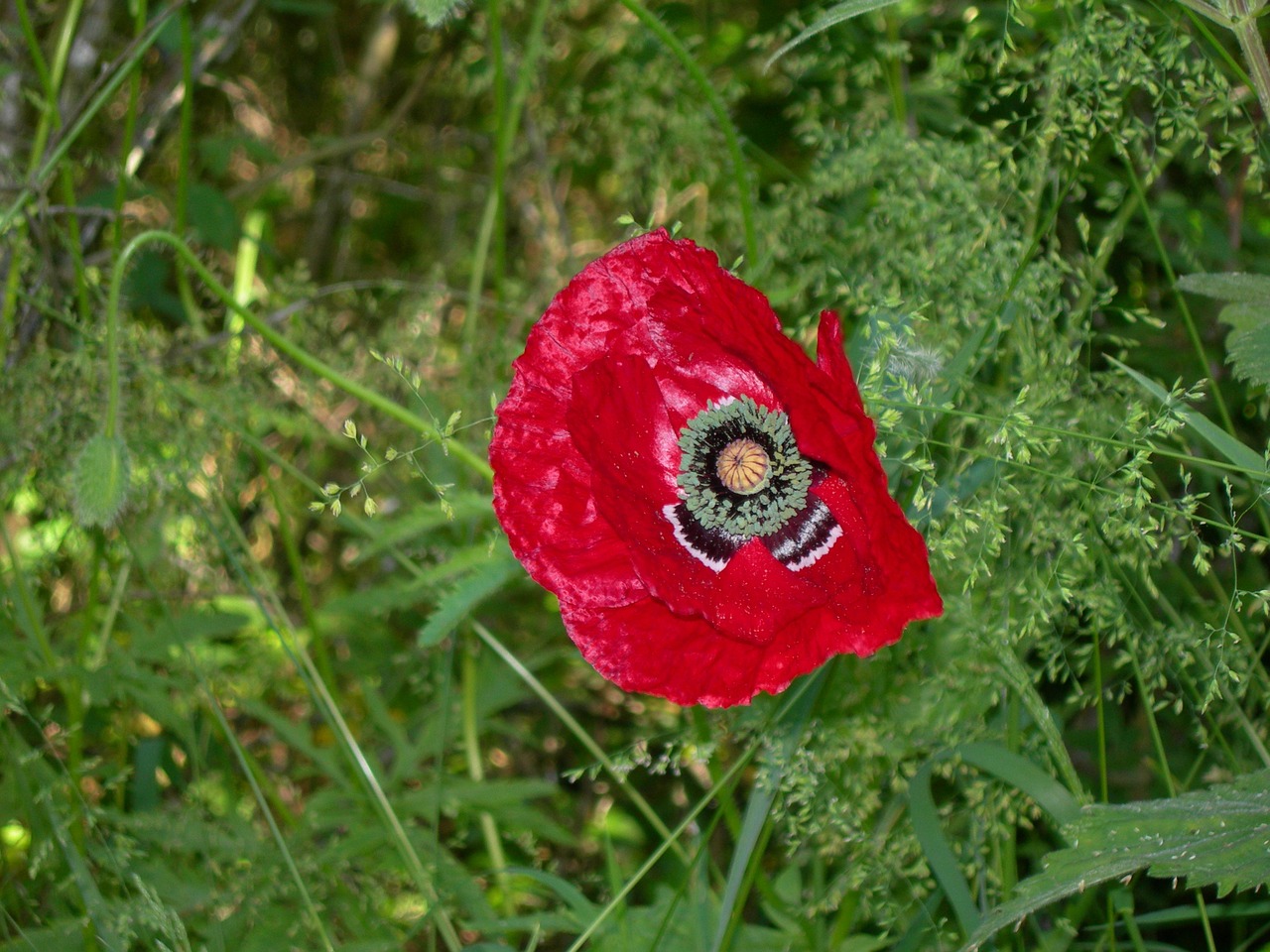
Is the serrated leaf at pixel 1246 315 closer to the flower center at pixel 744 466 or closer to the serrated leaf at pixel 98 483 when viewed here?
the flower center at pixel 744 466

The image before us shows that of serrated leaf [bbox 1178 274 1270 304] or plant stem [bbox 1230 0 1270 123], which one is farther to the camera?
serrated leaf [bbox 1178 274 1270 304]

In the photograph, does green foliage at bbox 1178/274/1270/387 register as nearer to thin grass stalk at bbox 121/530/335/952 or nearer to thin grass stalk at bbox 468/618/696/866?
thin grass stalk at bbox 468/618/696/866

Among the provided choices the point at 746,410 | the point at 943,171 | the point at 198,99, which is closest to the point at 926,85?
the point at 943,171

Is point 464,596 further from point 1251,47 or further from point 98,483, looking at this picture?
point 1251,47

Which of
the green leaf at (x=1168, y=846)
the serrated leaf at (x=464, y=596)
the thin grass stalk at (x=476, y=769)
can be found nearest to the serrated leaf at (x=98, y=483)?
the serrated leaf at (x=464, y=596)

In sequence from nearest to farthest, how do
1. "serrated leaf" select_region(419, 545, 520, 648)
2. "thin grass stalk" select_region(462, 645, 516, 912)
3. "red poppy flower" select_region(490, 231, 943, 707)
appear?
"red poppy flower" select_region(490, 231, 943, 707)
"serrated leaf" select_region(419, 545, 520, 648)
"thin grass stalk" select_region(462, 645, 516, 912)

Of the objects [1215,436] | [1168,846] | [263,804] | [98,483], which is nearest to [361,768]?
[263,804]

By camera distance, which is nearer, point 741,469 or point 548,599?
point 741,469

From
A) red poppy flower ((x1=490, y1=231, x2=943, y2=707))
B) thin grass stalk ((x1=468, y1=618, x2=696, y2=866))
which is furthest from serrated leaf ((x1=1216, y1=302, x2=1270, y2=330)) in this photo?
thin grass stalk ((x1=468, y1=618, x2=696, y2=866))
